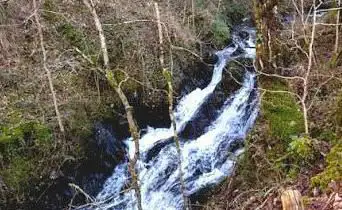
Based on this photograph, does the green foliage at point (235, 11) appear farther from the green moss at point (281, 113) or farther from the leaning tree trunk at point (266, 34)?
the green moss at point (281, 113)

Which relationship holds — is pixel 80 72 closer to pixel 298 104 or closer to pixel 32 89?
pixel 32 89

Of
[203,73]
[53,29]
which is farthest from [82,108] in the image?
[203,73]

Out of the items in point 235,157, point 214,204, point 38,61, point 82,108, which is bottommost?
point 214,204

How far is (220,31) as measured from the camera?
1872 centimetres

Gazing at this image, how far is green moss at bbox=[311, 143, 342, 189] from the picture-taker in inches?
281

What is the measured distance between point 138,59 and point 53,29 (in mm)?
3226

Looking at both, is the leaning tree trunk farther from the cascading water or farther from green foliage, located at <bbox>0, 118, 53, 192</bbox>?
green foliage, located at <bbox>0, 118, 53, 192</bbox>

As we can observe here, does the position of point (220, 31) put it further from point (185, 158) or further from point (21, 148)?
point (21, 148)

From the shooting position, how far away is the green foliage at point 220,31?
18.4m

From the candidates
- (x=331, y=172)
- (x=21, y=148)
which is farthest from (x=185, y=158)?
(x=331, y=172)

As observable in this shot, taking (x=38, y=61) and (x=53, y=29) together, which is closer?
(x=38, y=61)

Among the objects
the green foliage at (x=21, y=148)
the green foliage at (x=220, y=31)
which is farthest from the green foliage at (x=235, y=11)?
the green foliage at (x=21, y=148)

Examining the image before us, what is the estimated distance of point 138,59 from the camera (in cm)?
1518

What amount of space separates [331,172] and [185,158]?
18.7 feet
